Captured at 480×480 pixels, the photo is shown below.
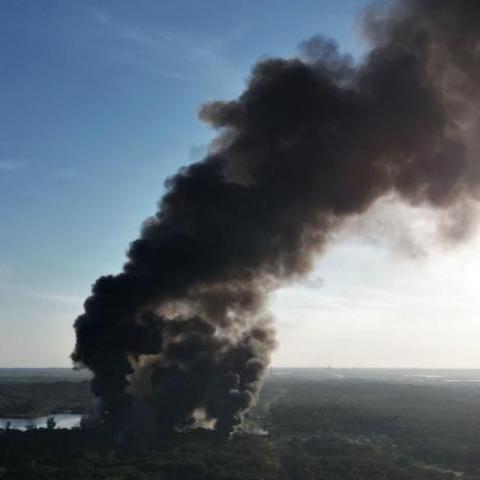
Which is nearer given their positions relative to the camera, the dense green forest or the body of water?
the dense green forest

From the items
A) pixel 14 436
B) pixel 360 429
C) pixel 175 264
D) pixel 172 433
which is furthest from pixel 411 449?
pixel 14 436

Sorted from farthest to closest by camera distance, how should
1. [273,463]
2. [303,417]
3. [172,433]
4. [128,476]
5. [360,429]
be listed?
1. [303,417]
2. [360,429]
3. [172,433]
4. [273,463]
5. [128,476]

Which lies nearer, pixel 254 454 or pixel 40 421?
pixel 254 454

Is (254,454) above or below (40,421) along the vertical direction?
above

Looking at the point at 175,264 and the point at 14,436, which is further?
the point at 175,264

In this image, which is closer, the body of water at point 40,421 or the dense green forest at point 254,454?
the dense green forest at point 254,454

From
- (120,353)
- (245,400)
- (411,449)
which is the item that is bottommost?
(411,449)

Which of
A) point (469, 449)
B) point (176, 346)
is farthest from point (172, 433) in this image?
point (469, 449)

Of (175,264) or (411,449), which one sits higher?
(175,264)

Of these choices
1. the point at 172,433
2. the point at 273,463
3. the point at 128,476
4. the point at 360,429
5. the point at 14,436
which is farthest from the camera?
the point at 360,429

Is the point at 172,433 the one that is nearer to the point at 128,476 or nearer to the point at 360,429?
the point at 128,476
